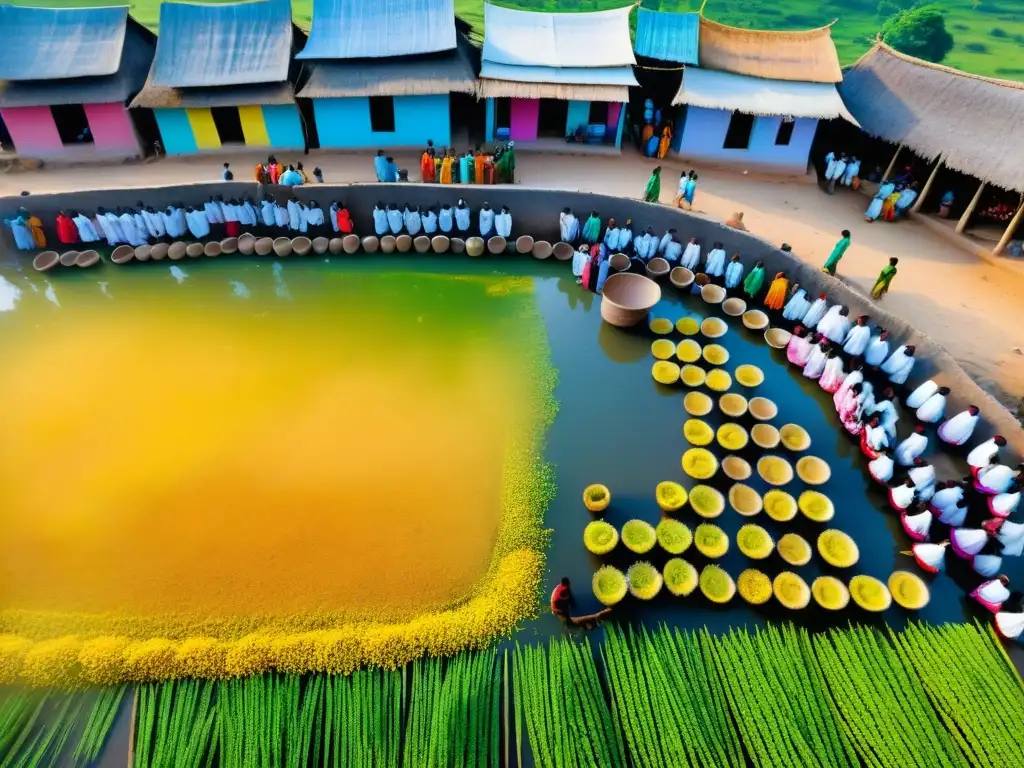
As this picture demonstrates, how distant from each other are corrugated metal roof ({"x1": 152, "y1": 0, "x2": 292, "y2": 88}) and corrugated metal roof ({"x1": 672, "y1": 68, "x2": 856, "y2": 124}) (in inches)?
397

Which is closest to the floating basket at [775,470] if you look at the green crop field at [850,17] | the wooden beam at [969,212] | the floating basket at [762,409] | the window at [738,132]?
the floating basket at [762,409]

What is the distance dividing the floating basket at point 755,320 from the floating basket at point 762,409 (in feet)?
7.24

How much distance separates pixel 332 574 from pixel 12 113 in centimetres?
1505

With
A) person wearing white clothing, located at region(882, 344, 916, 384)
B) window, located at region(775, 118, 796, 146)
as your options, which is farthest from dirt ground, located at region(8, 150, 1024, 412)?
person wearing white clothing, located at region(882, 344, 916, 384)

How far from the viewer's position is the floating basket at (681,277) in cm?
1287

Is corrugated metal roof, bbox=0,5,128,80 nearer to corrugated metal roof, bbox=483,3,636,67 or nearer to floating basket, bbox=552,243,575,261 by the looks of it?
corrugated metal roof, bbox=483,3,636,67

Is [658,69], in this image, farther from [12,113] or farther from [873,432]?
[12,113]

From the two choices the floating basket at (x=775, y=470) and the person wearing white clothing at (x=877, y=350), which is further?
the person wearing white clothing at (x=877, y=350)

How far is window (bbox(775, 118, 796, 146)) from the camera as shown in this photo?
50.9 feet

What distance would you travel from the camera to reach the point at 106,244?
14117 mm

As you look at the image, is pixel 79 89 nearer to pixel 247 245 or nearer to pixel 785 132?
pixel 247 245

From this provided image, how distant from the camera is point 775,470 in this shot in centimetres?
933

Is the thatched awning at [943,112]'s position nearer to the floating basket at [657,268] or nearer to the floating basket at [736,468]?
the floating basket at [657,268]

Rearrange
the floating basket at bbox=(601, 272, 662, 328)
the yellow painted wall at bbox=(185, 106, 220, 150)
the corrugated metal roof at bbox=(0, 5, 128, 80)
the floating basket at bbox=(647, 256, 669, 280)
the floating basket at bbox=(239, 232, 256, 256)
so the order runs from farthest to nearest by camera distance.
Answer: the yellow painted wall at bbox=(185, 106, 220, 150) → the corrugated metal roof at bbox=(0, 5, 128, 80) → the floating basket at bbox=(239, 232, 256, 256) → the floating basket at bbox=(647, 256, 669, 280) → the floating basket at bbox=(601, 272, 662, 328)
